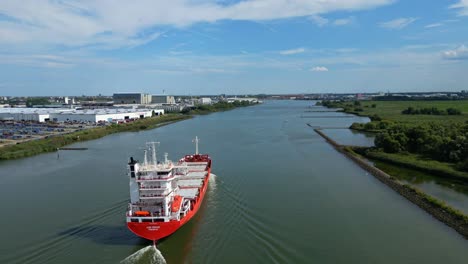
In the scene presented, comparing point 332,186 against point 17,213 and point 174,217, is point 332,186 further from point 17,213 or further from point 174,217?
point 17,213

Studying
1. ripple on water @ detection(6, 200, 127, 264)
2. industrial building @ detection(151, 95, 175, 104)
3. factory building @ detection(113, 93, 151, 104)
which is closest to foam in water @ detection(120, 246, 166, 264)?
ripple on water @ detection(6, 200, 127, 264)

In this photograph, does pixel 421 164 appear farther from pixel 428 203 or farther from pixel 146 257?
pixel 146 257

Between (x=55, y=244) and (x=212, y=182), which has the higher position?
(x=212, y=182)

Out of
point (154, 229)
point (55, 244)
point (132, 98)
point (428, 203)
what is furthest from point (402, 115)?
point (132, 98)

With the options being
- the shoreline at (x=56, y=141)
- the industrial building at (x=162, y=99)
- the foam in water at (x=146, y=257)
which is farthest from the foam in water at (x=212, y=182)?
the industrial building at (x=162, y=99)

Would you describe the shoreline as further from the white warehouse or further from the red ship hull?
the red ship hull
